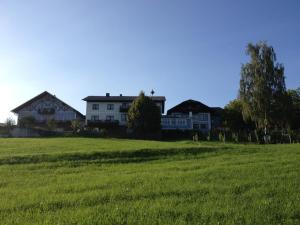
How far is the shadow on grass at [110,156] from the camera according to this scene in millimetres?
22734

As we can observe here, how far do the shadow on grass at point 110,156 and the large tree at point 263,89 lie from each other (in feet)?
92.9

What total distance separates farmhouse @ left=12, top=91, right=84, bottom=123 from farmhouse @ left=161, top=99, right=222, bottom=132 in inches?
868

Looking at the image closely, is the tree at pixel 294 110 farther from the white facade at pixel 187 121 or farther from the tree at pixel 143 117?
the tree at pixel 143 117

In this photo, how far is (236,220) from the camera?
8680mm

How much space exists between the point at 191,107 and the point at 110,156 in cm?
6429

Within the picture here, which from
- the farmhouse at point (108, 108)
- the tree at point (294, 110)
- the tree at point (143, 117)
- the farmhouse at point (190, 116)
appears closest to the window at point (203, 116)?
the farmhouse at point (190, 116)

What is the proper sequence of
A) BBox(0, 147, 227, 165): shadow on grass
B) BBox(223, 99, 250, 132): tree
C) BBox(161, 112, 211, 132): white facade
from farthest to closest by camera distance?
BBox(223, 99, 250, 132): tree < BBox(161, 112, 211, 132): white facade < BBox(0, 147, 227, 165): shadow on grass

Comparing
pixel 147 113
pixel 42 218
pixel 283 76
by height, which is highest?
pixel 283 76

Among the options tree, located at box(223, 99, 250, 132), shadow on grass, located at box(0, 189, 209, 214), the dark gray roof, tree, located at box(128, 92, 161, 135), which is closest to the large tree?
tree, located at box(128, 92, 161, 135)

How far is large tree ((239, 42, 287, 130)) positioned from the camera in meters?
54.4

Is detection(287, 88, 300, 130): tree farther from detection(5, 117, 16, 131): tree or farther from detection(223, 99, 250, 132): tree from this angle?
detection(5, 117, 16, 131): tree

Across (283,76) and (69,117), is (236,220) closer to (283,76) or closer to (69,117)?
(283,76)

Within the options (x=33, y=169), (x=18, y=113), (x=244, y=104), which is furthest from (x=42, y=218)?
(x=18, y=113)

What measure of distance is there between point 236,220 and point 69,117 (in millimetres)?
83125
